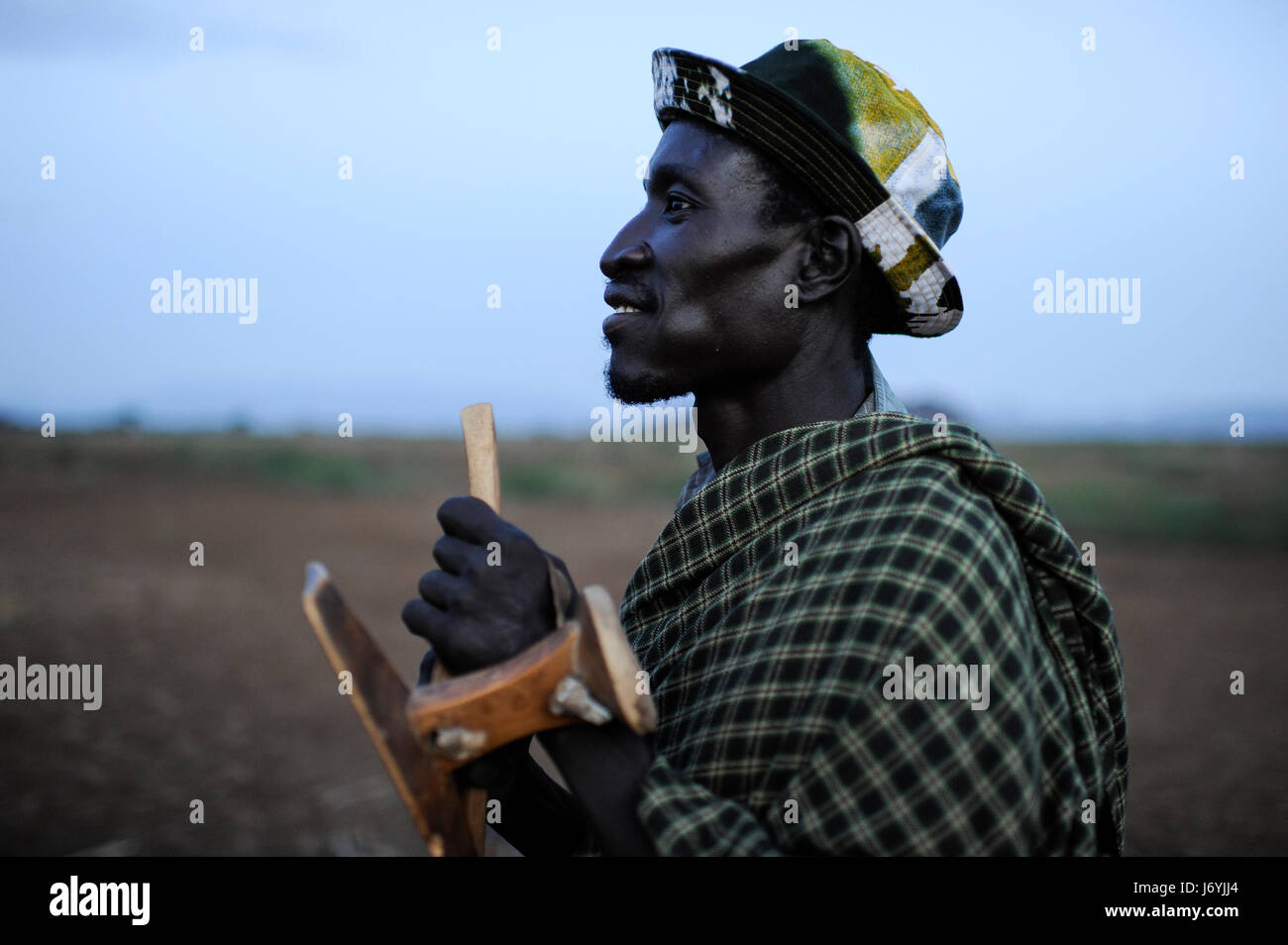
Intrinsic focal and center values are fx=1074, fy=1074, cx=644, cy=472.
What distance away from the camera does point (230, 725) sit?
879 cm

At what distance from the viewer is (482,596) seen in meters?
1.75

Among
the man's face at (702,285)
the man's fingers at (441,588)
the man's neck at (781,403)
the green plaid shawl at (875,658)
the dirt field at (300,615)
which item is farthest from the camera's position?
the dirt field at (300,615)

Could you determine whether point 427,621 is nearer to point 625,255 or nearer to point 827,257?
point 625,255

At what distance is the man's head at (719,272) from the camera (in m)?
2.35

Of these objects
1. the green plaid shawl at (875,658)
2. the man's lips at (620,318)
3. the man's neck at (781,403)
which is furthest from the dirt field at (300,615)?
the green plaid shawl at (875,658)

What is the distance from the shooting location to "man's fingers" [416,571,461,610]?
5.82 ft

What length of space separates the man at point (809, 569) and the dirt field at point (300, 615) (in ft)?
16.2

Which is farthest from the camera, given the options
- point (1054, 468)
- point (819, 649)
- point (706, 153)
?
point (1054, 468)

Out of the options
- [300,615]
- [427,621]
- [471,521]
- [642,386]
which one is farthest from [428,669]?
[300,615]

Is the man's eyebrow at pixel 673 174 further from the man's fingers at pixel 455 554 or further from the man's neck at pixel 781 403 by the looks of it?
the man's fingers at pixel 455 554

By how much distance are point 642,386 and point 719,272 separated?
30cm
